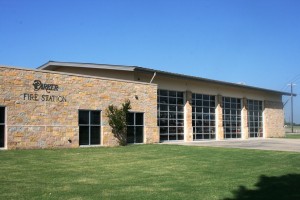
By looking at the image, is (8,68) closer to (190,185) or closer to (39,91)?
(39,91)

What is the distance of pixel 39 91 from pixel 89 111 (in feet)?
12.0

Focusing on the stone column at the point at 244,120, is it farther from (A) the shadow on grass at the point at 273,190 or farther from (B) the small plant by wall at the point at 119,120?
(A) the shadow on grass at the point at 273,190

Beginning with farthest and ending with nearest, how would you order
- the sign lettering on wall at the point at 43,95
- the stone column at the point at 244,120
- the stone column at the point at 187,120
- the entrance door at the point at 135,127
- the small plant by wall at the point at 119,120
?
the stone column at the point at 244,120 < the stone column at the point at 187,120 < the entrance door at the point at 135,127 < the small plant by wall at the point at 119,120 < the sign lettering on wall at the point at 43,95

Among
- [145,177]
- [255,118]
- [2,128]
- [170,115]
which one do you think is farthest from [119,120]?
[255,118]

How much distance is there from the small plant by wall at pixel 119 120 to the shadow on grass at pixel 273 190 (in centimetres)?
1394

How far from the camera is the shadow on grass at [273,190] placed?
899cm

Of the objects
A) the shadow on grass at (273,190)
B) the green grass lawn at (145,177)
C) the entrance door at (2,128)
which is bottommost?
the shadow on grass at (273,190)

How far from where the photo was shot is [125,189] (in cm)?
962

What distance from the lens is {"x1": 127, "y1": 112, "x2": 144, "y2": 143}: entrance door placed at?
86.8 feet

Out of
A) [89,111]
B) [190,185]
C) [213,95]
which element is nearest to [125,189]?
[190,185]

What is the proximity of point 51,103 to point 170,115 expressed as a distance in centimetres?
1205

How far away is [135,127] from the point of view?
26938 mm

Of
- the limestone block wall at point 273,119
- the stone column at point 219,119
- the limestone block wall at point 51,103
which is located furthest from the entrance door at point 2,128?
the limestone block wall at point 273,119

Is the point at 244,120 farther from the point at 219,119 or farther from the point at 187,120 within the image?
the point at 187,120
